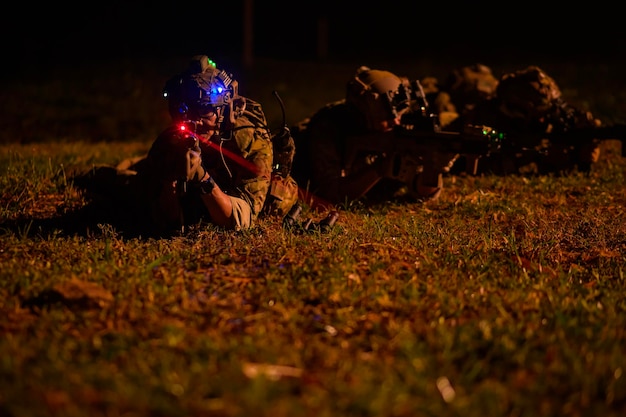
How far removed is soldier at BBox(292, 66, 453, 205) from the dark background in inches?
555

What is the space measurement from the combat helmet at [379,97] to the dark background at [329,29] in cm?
1419

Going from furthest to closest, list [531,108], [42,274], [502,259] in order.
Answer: [531,108] < [502,259] < [42,274]

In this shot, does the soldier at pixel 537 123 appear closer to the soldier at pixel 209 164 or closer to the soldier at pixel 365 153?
the soldier at pixel 365 153

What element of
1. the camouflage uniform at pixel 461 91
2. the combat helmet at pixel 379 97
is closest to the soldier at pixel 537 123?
the camouflage uniform at pixel 461 91

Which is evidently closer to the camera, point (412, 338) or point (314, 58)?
point (412, 338)

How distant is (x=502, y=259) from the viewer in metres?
5.33

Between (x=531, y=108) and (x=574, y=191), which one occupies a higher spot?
(x=531, y=108)

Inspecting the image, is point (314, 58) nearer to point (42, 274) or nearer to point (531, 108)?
point (531, 108)

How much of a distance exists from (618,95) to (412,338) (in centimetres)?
1096

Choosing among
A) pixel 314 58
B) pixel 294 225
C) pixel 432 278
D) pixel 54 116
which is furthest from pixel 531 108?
pixel 314 58

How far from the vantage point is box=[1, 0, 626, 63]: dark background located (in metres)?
22.4

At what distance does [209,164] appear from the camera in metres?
6.19

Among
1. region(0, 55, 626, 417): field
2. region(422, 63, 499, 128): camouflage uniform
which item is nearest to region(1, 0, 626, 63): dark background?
region(422, 63, 499, 128): camouflage uniform

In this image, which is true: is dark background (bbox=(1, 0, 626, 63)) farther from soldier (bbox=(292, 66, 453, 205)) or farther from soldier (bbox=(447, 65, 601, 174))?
soldier (bbox=(292, 66, 453, 205))
